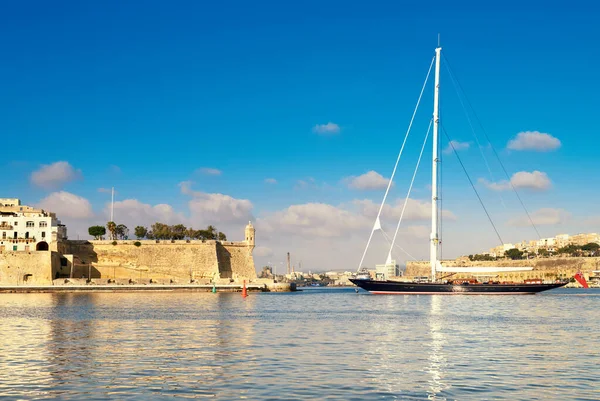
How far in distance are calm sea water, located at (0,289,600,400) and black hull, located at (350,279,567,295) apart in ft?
99.8

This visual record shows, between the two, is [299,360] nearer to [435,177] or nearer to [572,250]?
[435,177]

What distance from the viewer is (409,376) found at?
48.4ft

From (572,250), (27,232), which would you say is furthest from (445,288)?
(572,250)

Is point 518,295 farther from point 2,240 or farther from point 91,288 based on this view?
point 2,240

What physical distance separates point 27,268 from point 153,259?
15806 millimetres

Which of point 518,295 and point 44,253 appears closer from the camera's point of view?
point 518,295

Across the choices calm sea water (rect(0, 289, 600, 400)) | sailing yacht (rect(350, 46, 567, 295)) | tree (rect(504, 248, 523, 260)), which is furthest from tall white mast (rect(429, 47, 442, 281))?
tree (rect(504, 248, 523, 260))

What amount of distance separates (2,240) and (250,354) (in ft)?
232

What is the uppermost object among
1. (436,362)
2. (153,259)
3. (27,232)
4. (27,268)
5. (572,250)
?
(27,232)

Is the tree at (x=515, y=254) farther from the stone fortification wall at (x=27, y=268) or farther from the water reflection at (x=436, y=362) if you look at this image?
the water reflection at (x=436, y=362)

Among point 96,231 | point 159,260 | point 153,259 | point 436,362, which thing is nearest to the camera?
point 436,362

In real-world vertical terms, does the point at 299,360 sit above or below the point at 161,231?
below

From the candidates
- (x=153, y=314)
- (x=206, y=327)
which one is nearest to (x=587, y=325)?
(x=206, y=327)

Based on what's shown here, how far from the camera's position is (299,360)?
1706 centimetres
